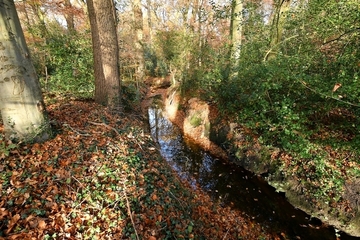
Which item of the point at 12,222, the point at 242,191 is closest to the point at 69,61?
the point at 12,222

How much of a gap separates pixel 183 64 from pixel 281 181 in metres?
A: 9.12

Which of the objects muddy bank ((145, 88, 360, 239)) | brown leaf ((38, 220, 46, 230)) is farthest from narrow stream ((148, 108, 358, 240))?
brown leaf ((38, 220, 46, 230))

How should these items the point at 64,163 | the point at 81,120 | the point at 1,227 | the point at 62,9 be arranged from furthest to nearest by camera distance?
the point at 62,9 → the point at 81,120 → the point at 64,163 → the point at 1,227

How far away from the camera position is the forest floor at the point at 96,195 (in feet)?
8.06

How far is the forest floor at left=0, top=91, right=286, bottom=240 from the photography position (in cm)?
246

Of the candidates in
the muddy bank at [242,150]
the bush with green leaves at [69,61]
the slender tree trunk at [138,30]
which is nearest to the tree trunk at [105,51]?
the bush with green leaves at [69,61]

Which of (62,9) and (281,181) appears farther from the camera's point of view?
(62,9)

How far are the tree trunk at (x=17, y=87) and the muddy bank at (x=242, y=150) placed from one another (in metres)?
6.32

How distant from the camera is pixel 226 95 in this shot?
8.20m

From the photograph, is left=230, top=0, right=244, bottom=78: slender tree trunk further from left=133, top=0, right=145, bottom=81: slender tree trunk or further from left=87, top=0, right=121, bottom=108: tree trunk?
left=133, top=0, right=145, bottom=81: slender tree trunk

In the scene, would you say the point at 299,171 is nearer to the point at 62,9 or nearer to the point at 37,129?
the point at 37,129

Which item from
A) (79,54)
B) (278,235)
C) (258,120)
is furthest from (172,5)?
(278,235)

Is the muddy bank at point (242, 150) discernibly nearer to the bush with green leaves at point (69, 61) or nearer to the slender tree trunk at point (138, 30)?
the bush with green leaves at point (69, 61)

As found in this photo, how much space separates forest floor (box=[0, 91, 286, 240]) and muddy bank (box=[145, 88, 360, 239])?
1475 mm
